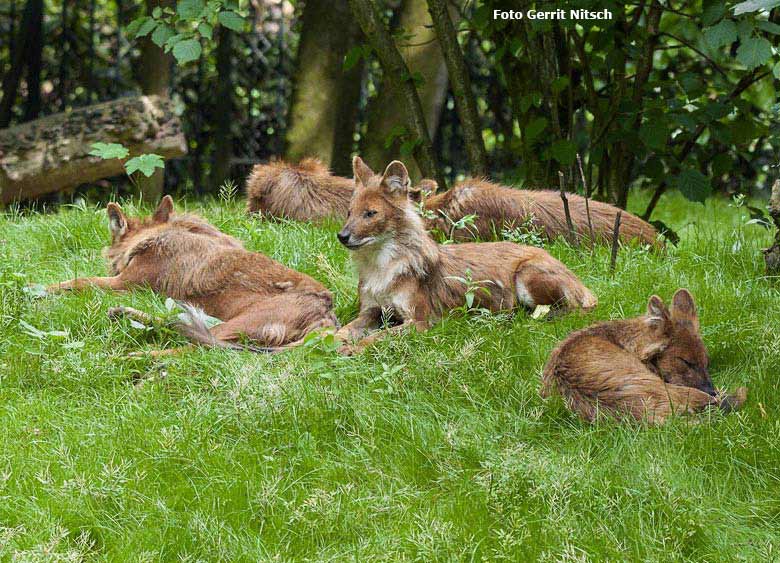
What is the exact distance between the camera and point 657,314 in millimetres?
5762

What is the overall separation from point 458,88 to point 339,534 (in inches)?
238

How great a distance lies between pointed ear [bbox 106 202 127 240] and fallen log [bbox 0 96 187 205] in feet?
9.44

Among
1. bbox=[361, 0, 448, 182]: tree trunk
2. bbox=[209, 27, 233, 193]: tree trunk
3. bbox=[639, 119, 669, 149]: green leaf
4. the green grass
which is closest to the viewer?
the green grass

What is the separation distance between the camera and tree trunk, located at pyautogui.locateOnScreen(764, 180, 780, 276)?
7234 millimetres

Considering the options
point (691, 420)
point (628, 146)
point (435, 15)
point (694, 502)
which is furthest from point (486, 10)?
point (694, 502)

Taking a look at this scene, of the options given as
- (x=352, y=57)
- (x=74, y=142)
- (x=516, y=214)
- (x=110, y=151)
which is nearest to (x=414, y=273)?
(x=516, y=214)

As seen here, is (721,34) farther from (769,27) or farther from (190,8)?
(190,8)

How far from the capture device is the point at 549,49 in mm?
9641

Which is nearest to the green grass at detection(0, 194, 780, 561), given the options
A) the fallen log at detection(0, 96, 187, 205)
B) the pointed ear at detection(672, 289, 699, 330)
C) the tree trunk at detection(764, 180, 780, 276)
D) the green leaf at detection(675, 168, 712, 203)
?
the pointed ear at detection(672, 289, 699, 330)

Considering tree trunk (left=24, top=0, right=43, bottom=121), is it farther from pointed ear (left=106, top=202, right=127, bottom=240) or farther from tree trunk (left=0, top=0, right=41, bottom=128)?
pointed ear (left=106, top=202, right=127, bottom=240)

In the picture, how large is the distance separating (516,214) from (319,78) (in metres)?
4.58

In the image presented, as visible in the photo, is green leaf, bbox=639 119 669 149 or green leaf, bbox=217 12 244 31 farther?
green leaf, bbox=639 119 669 149

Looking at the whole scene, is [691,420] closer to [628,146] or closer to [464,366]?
[464,366]

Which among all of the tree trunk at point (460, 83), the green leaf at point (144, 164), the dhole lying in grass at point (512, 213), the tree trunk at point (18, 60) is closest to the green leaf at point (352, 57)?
the tree trunk at point (460, 83)
